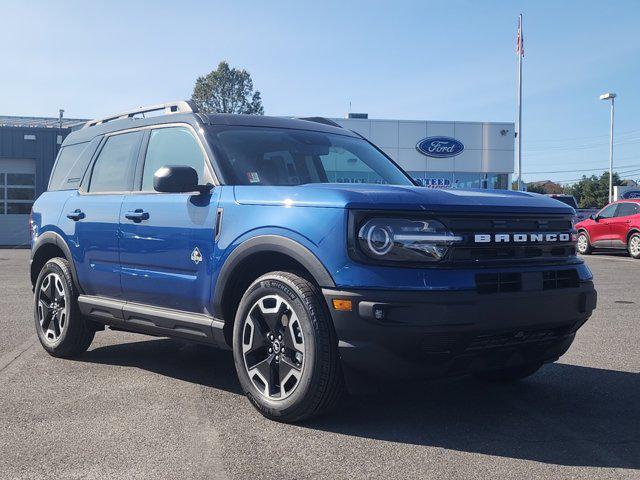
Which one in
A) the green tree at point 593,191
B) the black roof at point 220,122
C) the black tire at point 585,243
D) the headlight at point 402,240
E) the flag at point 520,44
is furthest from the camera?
the green tree at point 593,191

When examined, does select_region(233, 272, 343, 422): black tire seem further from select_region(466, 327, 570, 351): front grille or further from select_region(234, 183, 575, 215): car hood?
select_region(466, 327, 570, 351): front grille

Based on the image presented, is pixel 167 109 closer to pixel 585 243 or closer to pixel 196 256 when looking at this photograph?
pixel 196 256

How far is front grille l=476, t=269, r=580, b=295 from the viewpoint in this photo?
12.3ft

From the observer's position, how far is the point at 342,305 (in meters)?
3.66

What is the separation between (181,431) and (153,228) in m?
1.53

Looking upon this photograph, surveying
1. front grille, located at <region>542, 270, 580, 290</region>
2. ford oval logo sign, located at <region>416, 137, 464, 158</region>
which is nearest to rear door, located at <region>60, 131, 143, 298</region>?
front grille, located at <region>542, 270, 580, 290</region>

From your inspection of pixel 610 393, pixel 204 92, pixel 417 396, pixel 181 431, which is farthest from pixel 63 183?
pixel 204 92

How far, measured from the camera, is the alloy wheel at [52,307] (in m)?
5.94

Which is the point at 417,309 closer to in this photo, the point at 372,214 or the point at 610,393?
the point at 372,214

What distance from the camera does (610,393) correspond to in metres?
4.79

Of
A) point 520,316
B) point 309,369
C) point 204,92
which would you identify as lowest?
point 309,369

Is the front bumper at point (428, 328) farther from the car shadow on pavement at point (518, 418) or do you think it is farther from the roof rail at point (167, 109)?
the roof rail at point (167, 109)

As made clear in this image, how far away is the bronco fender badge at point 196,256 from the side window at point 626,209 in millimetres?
15993

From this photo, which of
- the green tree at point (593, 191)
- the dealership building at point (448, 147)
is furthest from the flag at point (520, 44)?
the green tree at point (593, 191)
